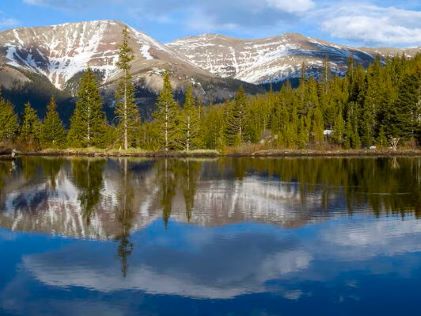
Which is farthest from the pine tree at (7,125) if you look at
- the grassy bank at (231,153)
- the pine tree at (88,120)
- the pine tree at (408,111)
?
the pine tree at (408,111)

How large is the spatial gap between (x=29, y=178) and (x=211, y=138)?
83.5m

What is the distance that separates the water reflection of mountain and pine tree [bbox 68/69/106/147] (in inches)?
2073

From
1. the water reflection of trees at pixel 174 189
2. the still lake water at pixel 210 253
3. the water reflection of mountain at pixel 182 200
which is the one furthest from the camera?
the water reflection of trees at pixel 174 189

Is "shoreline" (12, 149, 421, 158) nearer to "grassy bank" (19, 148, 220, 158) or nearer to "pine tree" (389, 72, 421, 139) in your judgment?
"grassy bank" (19, 148, 220, 158)

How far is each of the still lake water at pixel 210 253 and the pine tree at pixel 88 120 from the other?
63.8 meters

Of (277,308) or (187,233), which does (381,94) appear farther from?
(277,308)

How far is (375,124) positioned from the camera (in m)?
118

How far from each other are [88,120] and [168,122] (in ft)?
45.3

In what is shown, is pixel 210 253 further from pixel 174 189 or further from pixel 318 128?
pixel 318 128

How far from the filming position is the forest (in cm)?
9619

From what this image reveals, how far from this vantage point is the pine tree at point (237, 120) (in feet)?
402

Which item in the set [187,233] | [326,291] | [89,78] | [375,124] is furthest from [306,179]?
[375,124]

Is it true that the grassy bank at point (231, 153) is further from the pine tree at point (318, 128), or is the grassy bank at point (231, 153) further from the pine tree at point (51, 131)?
the pine tree at point (51, 131)

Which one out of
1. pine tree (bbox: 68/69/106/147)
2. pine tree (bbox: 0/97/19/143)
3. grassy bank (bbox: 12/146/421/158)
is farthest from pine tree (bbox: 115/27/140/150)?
pine tree (bbox: 0/97/19/143)
